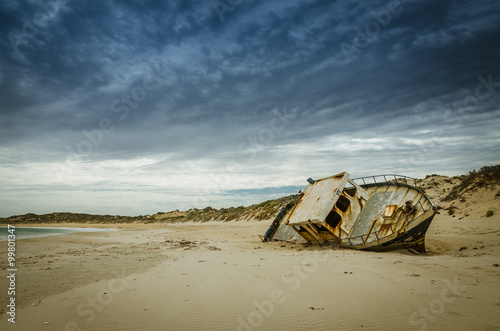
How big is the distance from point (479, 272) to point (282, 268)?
4.50m

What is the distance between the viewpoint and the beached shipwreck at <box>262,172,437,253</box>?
369 inches

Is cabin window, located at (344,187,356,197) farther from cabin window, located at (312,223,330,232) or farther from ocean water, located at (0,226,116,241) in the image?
ocean water, located at (0,226,116,241)

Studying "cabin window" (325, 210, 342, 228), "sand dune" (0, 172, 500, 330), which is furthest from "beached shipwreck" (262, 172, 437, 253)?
"sand dune" (0, 172, 500, 330)

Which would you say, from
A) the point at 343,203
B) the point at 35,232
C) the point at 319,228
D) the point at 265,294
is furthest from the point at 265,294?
the point at 35,232

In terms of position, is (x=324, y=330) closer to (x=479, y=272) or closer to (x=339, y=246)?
(x=479, y=272)

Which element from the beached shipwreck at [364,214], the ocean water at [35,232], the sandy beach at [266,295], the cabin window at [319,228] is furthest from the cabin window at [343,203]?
the ocean water at [35,232]

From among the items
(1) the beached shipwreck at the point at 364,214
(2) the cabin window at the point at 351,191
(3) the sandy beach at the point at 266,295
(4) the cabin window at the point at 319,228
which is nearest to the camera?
(3) the sandy beach at the point at 266,295

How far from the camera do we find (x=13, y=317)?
4.48 metres

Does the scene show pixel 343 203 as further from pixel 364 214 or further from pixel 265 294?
pixel 265 294

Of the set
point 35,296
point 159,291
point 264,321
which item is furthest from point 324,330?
point 35,296

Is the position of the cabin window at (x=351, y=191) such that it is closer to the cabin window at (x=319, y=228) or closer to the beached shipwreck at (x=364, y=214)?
the beached shipwreck at (x=364, y=214)

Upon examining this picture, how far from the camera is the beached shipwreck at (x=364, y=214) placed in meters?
9.36

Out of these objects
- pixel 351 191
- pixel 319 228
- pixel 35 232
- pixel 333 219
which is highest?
pixel 351 191

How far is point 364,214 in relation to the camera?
11.0 metres
